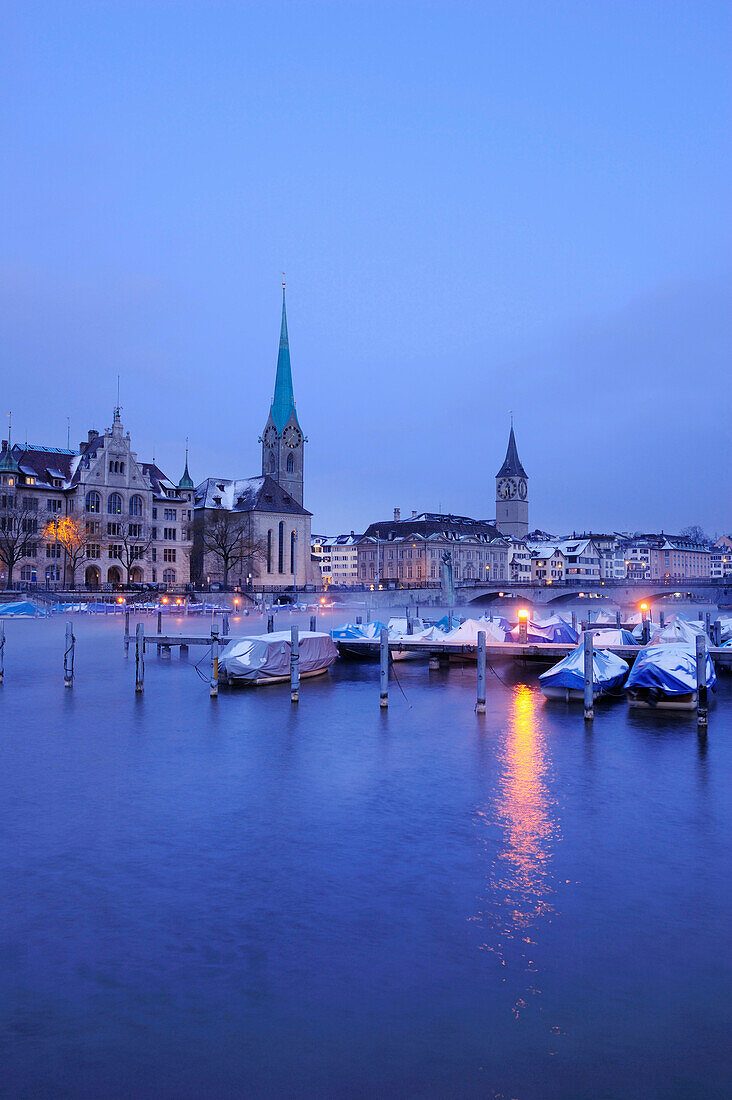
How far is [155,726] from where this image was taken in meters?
28.8

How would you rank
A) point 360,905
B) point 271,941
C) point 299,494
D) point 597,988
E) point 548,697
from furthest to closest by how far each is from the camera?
point 299,494, point 548,697, point 360,905, point 271,941, point 597,988

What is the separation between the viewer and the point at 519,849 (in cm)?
1597

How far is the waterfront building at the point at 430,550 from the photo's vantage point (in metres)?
173

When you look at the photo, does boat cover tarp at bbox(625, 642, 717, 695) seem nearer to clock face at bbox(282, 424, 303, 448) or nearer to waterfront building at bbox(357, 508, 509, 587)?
clock face at bbox(282, 424, 303, 448)

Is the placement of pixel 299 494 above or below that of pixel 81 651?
above

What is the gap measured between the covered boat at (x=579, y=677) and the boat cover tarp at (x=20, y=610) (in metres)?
58.7

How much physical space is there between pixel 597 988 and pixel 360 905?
3.89 metres

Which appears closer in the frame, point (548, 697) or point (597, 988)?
point (597, 988)

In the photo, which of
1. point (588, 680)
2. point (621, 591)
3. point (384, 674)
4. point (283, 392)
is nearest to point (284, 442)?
point (283, 392)

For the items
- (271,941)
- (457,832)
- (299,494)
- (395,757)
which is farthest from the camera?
(299,494)

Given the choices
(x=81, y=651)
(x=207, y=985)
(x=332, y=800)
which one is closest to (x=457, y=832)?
(x=332, y=800)

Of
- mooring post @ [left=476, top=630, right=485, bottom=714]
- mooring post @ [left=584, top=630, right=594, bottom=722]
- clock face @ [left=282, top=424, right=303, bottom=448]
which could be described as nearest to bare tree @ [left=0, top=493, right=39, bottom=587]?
clock face @ [left=282, top=424, right=303, bottom=448]

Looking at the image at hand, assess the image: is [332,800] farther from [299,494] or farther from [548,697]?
[299,494]

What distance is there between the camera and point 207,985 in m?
10.5
